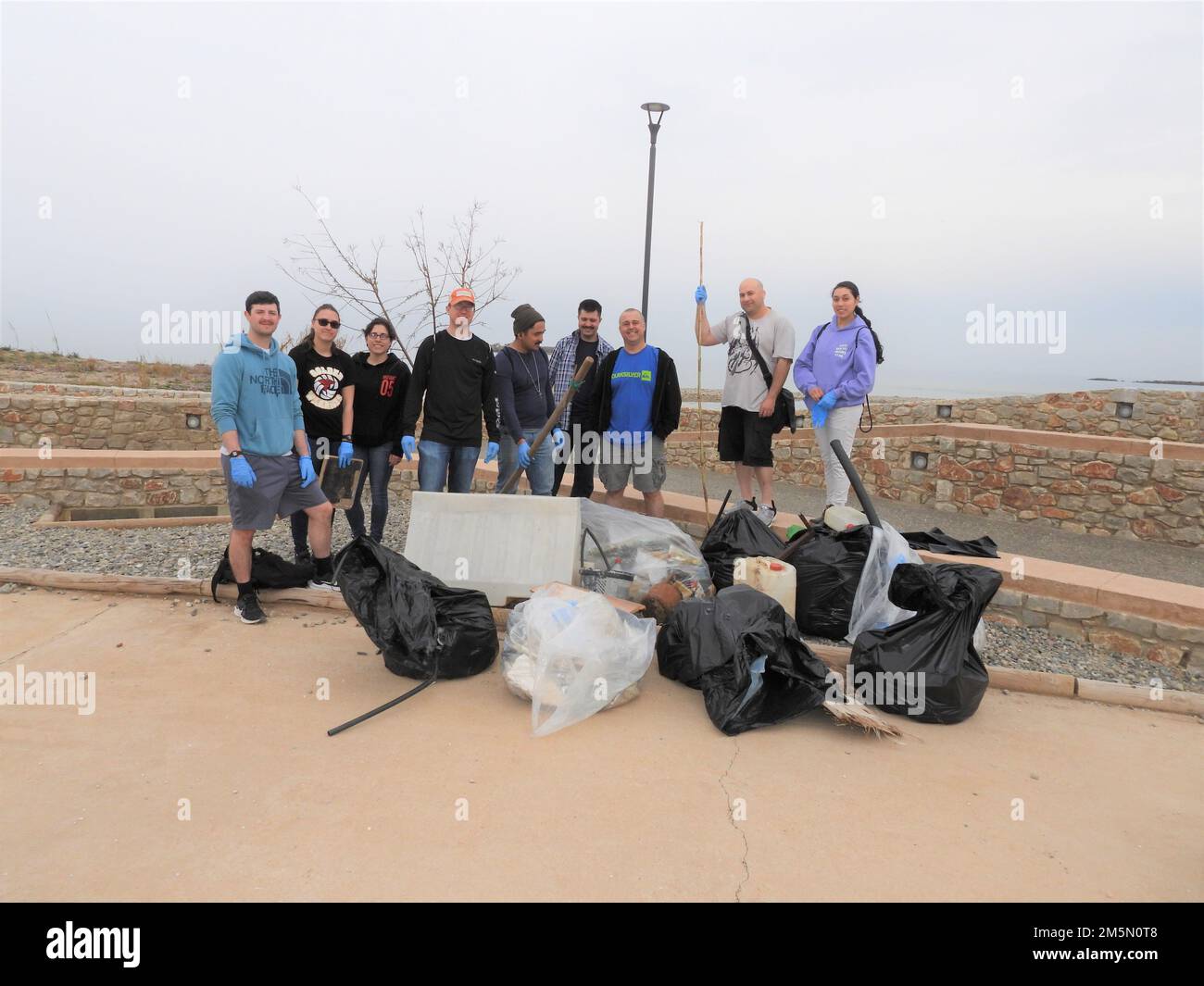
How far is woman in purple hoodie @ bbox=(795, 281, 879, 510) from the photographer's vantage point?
523 cm

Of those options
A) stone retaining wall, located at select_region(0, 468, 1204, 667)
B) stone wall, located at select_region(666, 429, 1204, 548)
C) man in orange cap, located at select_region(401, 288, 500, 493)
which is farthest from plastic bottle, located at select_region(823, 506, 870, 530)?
stone wall, located at select_region(666, 429, 1204, 548)

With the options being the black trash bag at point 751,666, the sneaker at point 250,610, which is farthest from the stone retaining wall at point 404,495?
the sneaker at point 250,610

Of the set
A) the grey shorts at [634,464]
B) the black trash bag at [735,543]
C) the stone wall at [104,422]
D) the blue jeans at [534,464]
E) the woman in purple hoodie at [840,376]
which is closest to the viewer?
the black trash bag at [735,543]

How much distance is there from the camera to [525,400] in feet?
17.0

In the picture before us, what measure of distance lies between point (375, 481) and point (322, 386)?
26.9 inches

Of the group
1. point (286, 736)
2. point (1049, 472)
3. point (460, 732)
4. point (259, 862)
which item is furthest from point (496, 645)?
point (1049, 472)

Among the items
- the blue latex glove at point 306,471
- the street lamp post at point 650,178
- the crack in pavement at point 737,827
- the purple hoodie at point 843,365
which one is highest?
the street lamp post at point 650,178

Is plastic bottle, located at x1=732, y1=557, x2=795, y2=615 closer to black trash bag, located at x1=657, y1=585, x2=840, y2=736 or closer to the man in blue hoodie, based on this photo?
black trash bag, located at x1=657, y1=585, x2=840, y2=736

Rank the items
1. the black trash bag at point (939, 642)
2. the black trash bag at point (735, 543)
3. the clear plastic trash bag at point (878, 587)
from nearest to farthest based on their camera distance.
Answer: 1. the black trash bag at point (939, 642)
2. the clear plastic trash bag at point (878, 587)
3. the black trash bag at point (735, 543)

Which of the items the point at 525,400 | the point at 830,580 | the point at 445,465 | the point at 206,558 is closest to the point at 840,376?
the point at 830,580

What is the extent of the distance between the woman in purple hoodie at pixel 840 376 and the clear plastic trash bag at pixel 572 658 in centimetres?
246

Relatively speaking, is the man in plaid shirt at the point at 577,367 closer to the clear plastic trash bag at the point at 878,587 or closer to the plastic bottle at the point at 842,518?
the plastic bottle at the point at 842,518

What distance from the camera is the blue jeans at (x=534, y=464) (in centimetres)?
513
